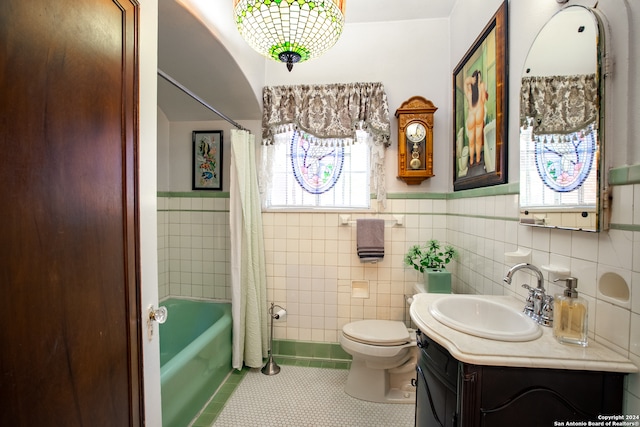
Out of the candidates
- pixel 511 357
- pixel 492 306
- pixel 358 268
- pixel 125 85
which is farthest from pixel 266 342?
pixel 125 85

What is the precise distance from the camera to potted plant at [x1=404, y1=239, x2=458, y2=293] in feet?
6.22

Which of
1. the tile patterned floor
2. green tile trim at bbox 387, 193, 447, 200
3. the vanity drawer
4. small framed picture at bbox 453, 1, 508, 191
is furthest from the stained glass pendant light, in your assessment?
the tile patterned floor

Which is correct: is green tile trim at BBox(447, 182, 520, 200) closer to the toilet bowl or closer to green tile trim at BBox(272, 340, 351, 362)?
the toilet bowl

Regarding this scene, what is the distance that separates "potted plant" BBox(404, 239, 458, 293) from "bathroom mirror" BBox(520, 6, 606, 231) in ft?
2.41

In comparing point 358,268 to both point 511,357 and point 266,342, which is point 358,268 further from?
point 511,357

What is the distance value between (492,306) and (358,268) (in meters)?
1.16

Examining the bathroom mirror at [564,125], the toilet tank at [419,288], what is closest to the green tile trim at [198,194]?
the toilet tank at [419,288]

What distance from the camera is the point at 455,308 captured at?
4.39 ft

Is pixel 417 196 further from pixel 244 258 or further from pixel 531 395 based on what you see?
pixel 531 395

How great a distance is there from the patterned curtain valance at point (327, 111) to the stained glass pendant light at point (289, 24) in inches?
34.9

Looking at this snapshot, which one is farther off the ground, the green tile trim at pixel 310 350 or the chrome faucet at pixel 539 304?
the chrome faucet at pixel 539 304

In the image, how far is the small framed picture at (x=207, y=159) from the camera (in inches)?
99.0

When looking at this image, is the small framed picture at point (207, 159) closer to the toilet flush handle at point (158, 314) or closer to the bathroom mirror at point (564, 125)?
the toilet flush handle at point (158, 314)

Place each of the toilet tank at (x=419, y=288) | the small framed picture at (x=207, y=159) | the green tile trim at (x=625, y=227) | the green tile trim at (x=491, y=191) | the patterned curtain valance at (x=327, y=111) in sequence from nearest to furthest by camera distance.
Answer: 1. the green tile trim at (x=625, y=227)
2. the green tile trim at (x=491, y=191)
3. the toilet tank at (x=419, y=288)
4. the patterned curtain valance at (x=327, y=111)
5. the small framed picture at (x=207, y=159)
